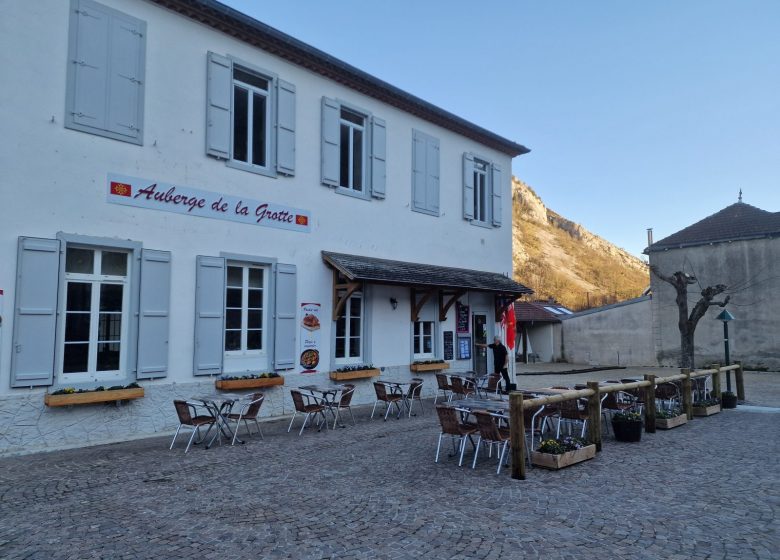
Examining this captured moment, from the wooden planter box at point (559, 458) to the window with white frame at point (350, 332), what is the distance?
517 centimetres

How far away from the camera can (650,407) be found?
8.55 meters

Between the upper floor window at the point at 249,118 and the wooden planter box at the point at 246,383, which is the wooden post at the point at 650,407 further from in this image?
the upper floor window at the point at 249,118

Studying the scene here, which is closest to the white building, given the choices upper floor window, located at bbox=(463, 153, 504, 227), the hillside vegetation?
upper floor window, located at bbox=(463, 153, 504, 227)

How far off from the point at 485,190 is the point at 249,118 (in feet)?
24.0

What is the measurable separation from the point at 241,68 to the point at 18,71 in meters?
3.40

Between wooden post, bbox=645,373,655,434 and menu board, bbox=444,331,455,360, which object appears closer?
wooden post, bbox=645,373,655,434

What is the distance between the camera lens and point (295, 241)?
33.2ft

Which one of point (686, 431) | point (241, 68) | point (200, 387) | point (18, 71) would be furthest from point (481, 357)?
point (18, 71)

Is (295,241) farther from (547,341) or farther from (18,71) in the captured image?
(547,341)

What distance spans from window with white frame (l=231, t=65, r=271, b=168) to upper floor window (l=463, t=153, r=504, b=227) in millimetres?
6039

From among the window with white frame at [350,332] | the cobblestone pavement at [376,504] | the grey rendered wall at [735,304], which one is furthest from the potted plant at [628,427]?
the grey rendered wall at [735,304]

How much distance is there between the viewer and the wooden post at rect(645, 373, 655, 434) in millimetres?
8492

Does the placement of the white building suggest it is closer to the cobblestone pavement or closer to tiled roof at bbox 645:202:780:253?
the cobblestone pavement

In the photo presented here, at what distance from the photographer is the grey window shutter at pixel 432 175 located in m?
13.1
